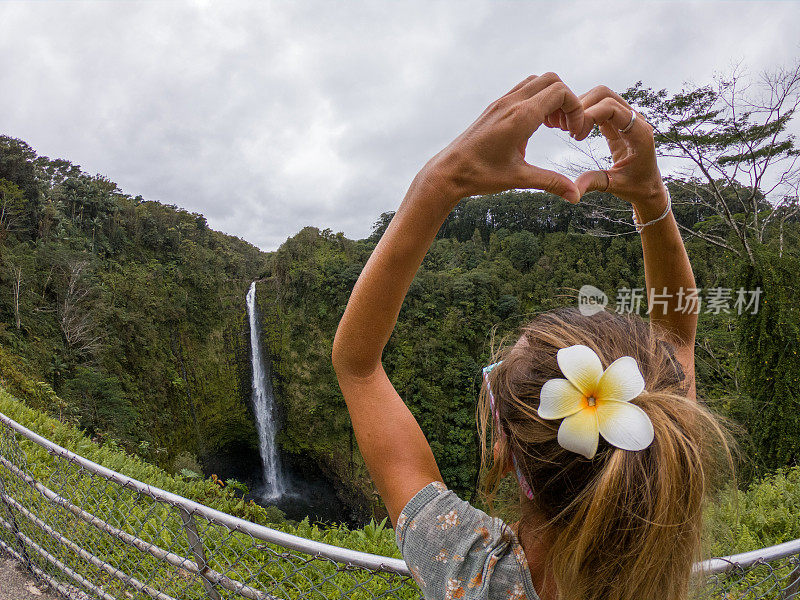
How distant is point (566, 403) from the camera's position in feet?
1.73

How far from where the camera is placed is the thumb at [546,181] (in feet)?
1.75

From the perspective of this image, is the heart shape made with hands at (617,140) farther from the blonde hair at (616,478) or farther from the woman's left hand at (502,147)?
the blonde hair at (616,478)

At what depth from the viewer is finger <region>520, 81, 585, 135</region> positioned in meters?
0.50

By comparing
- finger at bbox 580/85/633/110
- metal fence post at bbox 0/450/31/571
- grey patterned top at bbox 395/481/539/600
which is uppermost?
finger at bbox 580/85/633/110

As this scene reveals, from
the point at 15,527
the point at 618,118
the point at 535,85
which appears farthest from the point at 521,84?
the point at 15,527

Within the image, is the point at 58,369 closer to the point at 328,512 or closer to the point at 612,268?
the point at 328,512

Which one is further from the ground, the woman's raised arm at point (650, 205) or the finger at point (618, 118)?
the finger at point (618, 118)

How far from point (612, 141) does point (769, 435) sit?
920 centimetres

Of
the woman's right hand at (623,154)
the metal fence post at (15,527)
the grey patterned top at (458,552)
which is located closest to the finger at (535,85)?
the woman's right hand at (623,154)

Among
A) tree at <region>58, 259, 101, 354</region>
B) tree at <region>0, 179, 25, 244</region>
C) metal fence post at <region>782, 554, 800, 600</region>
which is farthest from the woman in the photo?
tree at <region>0, 179, 25, 244</region>

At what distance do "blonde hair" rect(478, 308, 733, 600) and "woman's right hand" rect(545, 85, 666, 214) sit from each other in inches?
10.7

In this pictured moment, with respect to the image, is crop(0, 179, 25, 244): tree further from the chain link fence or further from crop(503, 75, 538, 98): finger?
crop(503, 75, 538, 98): finger

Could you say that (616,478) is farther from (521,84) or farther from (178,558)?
(178,558)

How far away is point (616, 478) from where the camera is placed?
1.58 feet
